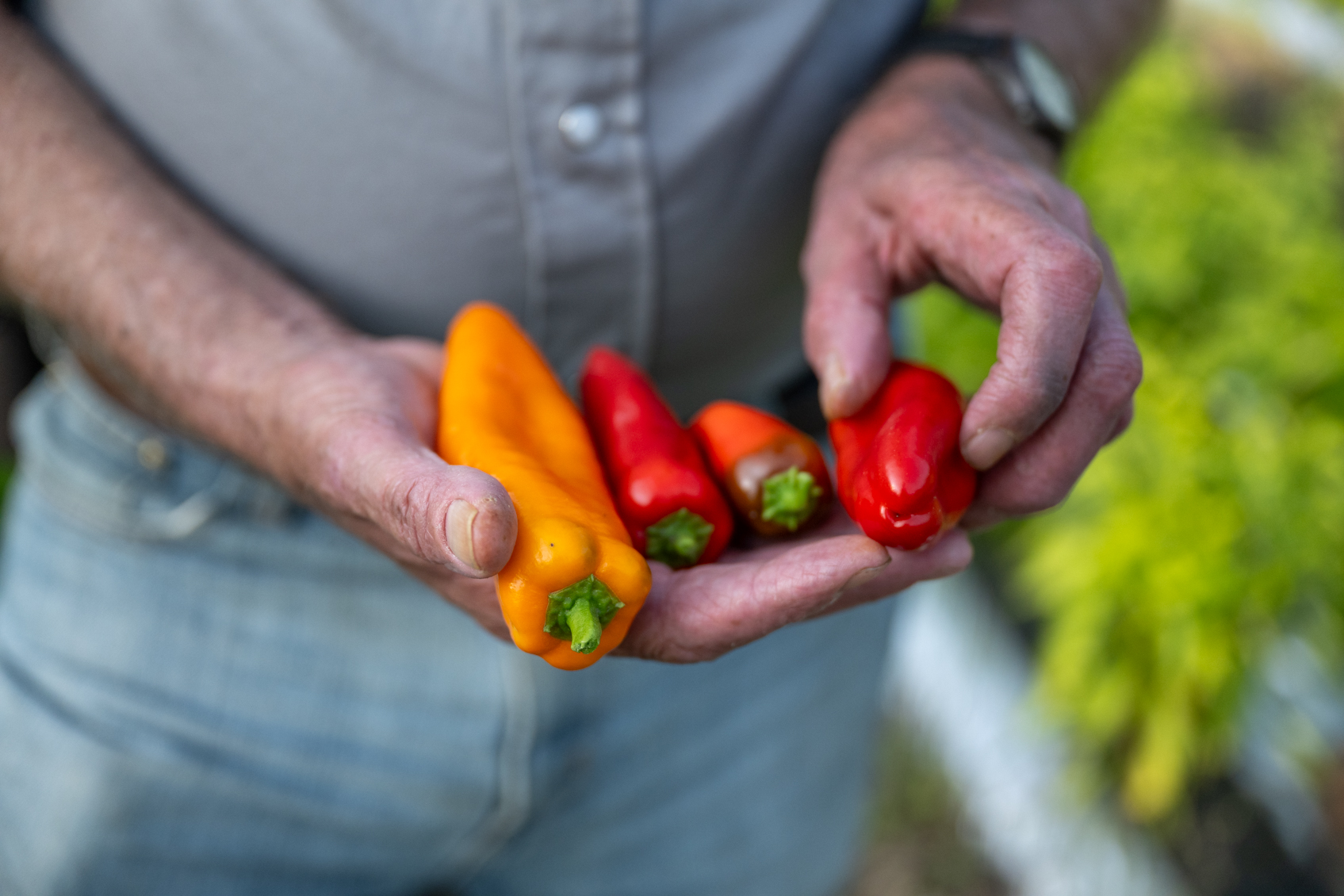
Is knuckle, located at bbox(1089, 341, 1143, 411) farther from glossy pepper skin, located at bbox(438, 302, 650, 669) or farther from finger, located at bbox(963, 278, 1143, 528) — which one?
glossy pepper skin, located at bbox(438, 302, 650, 669)

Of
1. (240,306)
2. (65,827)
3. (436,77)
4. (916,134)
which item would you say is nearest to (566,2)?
(436,77)

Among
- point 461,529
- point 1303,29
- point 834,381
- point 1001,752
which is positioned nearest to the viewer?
point 461,529

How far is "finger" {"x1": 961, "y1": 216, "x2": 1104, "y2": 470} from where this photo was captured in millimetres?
1266

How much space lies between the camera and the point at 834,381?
149 cm

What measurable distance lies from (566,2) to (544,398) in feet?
1.93

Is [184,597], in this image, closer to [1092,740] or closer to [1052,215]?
[1052,215]

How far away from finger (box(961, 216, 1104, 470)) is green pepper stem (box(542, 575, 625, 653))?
0.51 metres

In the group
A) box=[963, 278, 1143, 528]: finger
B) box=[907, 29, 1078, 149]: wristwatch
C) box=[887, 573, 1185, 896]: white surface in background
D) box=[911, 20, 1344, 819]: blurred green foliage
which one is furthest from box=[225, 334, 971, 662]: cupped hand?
box=[887, 573, 1185, 896]: white surface in background

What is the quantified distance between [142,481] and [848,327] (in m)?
1.27

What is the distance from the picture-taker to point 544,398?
5.47ft

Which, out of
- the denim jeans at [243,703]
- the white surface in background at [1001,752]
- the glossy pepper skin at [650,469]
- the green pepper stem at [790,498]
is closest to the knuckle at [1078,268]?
the green pepper stem at [790,498]

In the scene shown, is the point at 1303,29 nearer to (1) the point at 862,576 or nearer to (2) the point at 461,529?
(1) the point at 862,576

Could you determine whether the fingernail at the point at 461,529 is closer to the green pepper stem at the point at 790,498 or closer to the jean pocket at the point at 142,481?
the green pepper stem at the point at 790,498

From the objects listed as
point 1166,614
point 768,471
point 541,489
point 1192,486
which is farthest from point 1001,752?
point 541,489
